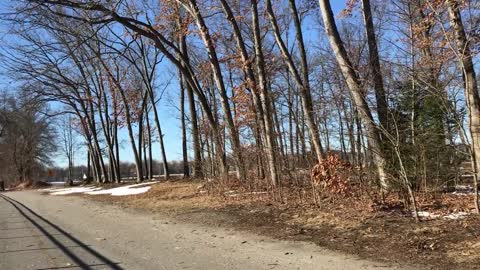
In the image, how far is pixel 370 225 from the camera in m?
8.79

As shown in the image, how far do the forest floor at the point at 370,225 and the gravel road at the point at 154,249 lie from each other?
0.49 m

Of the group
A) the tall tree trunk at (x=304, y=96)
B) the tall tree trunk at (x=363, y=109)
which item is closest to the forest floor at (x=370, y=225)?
the tall tree trunk at (x=363, y=109)

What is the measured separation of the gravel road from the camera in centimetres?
728

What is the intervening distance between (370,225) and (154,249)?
390 centimetres

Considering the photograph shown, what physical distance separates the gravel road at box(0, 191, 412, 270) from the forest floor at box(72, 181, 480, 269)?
19.4 inches

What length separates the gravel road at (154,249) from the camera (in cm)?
728

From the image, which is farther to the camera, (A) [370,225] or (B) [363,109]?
(B) [363,109]

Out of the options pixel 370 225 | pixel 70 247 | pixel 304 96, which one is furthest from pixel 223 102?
pixel 370 225

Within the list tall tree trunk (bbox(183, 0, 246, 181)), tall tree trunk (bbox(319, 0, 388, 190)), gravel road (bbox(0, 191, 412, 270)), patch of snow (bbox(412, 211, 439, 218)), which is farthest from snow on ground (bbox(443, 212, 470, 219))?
tall tree trunk (bbox(183, 0, 246, 181))

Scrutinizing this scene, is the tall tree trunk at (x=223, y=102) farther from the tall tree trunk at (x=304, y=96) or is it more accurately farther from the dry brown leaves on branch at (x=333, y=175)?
the dry brown leaves on branch at (x=333, y=175)

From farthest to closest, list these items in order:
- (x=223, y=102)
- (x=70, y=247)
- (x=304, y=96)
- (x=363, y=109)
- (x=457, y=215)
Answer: (x=223, y=102), (x=304, y=96), (x=363, y=109), (x=70, y=247), (x=457, y=215)

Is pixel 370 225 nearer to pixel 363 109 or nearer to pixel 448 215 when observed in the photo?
pixel 448 215

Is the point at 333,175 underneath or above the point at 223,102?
underneath

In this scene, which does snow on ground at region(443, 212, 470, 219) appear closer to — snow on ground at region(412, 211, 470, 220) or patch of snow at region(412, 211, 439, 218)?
snow on ground at region(412, 211, 470, 220)
